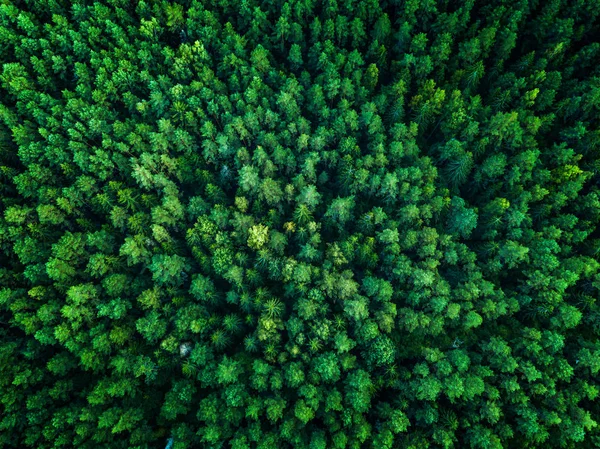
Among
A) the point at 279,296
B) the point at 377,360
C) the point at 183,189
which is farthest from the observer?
the point at 183,189

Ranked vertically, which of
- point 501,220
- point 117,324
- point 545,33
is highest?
point 545,33

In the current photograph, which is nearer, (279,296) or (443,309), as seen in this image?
(443,309)

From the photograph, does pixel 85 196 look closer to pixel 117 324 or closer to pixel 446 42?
pixel 117 324

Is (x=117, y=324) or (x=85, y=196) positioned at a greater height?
(x=85, y=196)

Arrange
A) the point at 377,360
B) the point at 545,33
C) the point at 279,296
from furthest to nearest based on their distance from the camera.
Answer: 1. the point at 545,33
2. the point at 279,296
3. the point at 377,360

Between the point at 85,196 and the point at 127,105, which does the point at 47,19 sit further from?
the point at 85,196

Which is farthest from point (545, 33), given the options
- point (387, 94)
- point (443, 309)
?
point (443, 309)
